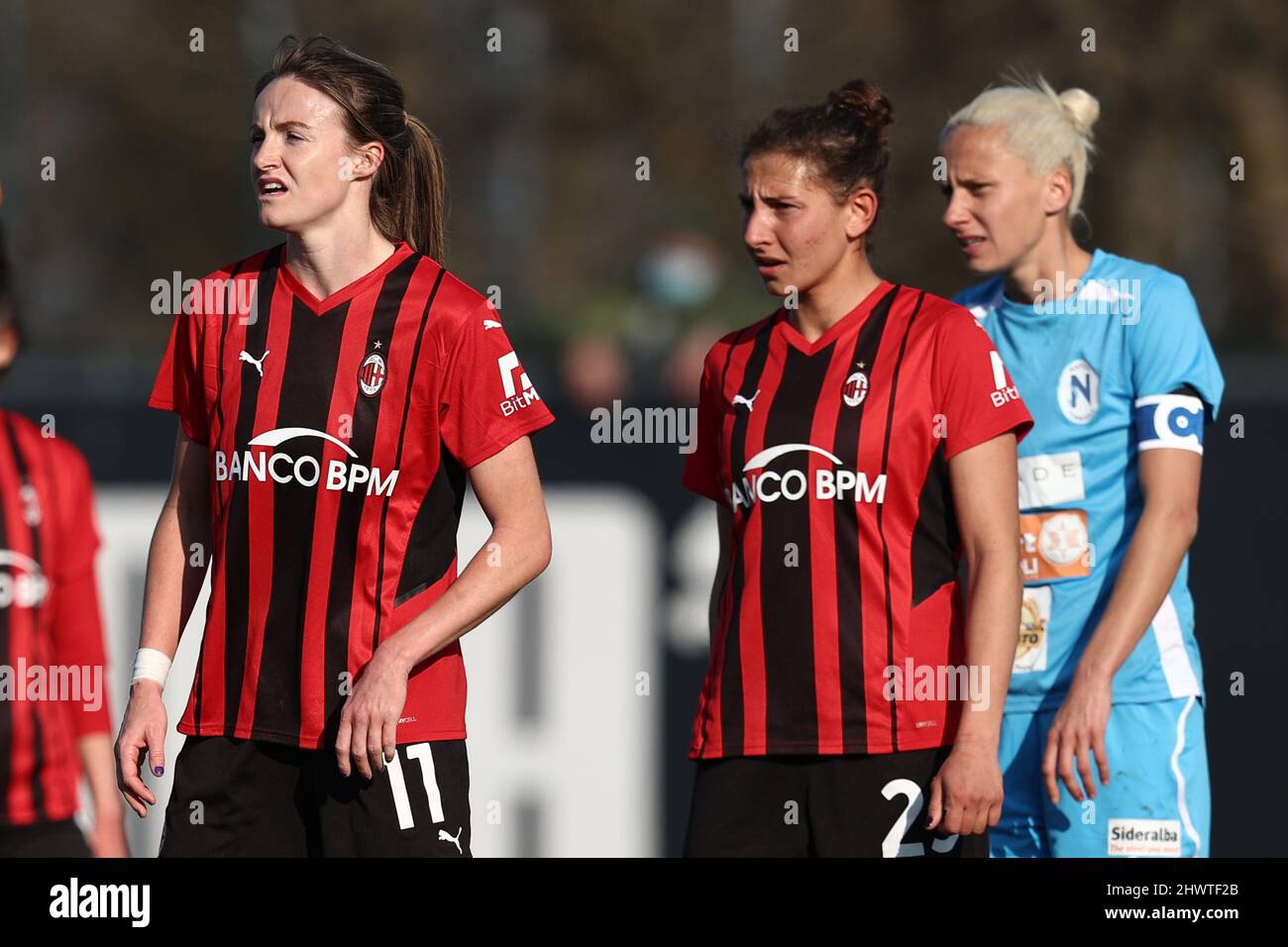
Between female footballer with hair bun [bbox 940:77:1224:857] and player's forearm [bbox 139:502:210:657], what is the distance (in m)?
1.80

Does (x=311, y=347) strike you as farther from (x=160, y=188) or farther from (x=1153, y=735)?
(x=160, y=188)

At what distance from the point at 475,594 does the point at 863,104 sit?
1.38m

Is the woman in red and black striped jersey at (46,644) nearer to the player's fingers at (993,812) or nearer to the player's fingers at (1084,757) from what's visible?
the player's fingers at (993,812)

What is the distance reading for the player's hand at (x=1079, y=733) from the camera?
408 centimetres

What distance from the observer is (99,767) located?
11.2ft

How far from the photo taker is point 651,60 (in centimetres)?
1789

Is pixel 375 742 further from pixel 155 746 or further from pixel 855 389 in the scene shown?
pixel 855 389

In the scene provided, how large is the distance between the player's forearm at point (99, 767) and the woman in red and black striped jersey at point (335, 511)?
26cm

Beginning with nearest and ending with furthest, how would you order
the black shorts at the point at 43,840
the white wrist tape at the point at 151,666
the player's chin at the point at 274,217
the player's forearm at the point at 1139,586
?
the black shorts at the point at 43,840 < the player's chin at the point at 274,217 < the white wrist tape at the point at 151,666 < the player's forearm at the point at 1139,586

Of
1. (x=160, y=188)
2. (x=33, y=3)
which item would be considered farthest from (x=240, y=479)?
(x=33, y=3)

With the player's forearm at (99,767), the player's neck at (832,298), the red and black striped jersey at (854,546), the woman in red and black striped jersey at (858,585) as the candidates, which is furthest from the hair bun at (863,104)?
the player's forearm at (99,767)

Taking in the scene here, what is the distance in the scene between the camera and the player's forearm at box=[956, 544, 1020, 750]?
12.3 feet

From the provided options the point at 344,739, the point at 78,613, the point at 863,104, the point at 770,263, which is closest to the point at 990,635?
the point at 770,263

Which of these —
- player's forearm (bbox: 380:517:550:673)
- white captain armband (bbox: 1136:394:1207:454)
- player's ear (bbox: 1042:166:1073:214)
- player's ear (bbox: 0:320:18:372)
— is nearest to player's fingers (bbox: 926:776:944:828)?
player's forearm (bbox: 380:517:550:673)
